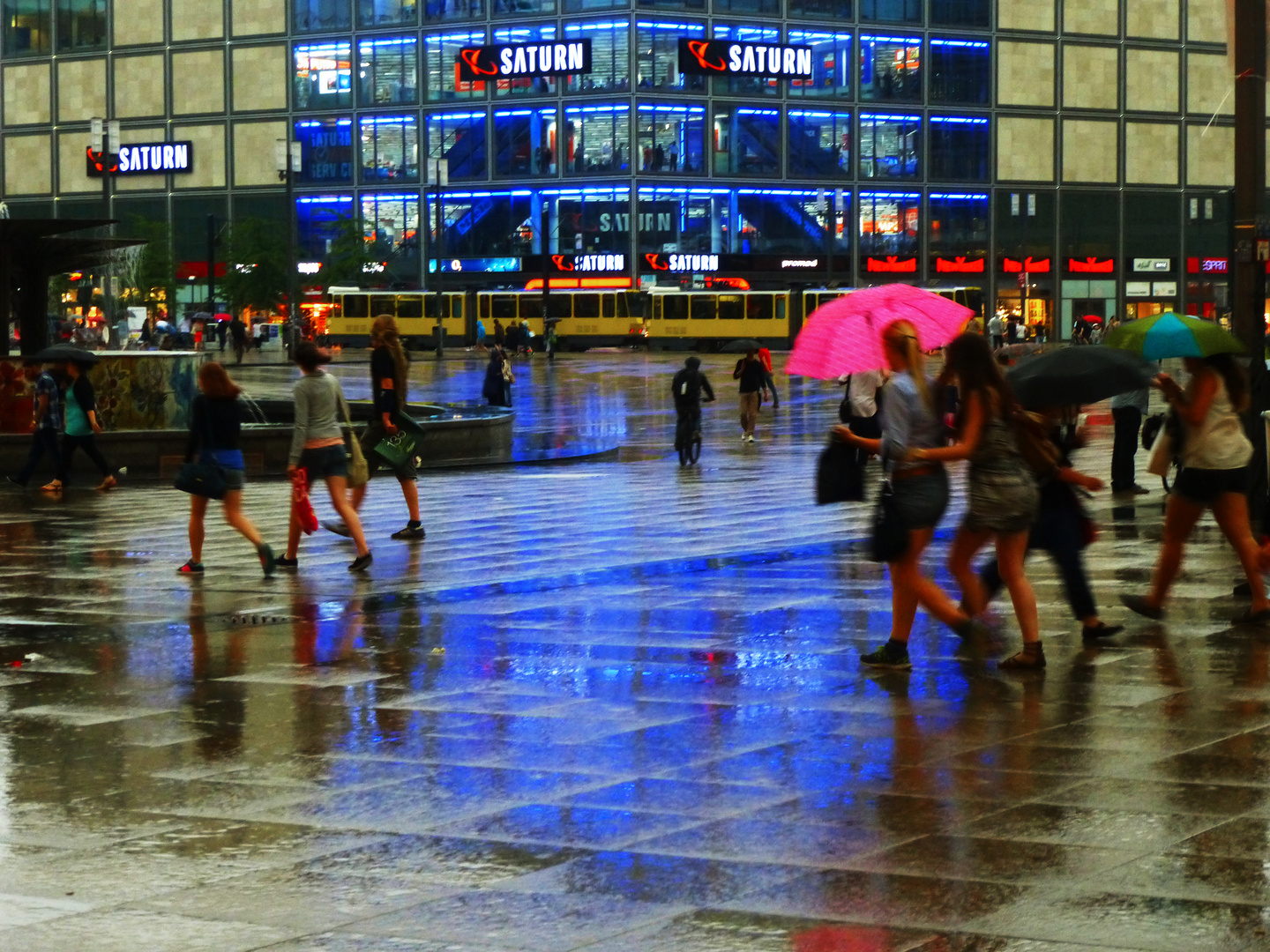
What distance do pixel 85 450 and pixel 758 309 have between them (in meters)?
59.6

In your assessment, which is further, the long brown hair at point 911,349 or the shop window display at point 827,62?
the shop window display at point 827,62

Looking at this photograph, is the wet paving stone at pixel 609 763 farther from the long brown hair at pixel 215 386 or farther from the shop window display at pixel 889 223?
the shop window display at pixel 889 223

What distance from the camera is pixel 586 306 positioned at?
81.9m

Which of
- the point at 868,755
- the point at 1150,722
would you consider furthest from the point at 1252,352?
the point at 868,755

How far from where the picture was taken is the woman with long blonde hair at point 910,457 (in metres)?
8.94

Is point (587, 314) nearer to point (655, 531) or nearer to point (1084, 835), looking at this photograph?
point (655, 531)

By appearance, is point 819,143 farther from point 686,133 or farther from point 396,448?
point 396,448

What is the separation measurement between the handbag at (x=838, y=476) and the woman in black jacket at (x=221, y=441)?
203 inches

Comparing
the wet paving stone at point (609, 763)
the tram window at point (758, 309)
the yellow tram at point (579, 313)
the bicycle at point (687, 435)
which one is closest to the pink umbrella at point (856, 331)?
the wet paving stone at point (609, 763)

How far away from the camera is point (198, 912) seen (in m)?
5.31

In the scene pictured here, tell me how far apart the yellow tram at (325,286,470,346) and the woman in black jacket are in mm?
69751


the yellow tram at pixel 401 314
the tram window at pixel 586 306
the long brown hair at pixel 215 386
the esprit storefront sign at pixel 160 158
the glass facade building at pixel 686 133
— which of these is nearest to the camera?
the long brown hair at pixel 215 386

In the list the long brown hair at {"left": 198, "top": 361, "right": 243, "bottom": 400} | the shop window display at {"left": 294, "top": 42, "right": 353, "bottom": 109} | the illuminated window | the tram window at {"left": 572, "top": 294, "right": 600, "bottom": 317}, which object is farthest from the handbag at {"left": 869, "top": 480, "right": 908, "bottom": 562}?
the shop window display at {"left": 294, "top": 42, "right": 353, "bottom": 109}

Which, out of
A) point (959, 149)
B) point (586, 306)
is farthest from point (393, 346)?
point (959, 149)
